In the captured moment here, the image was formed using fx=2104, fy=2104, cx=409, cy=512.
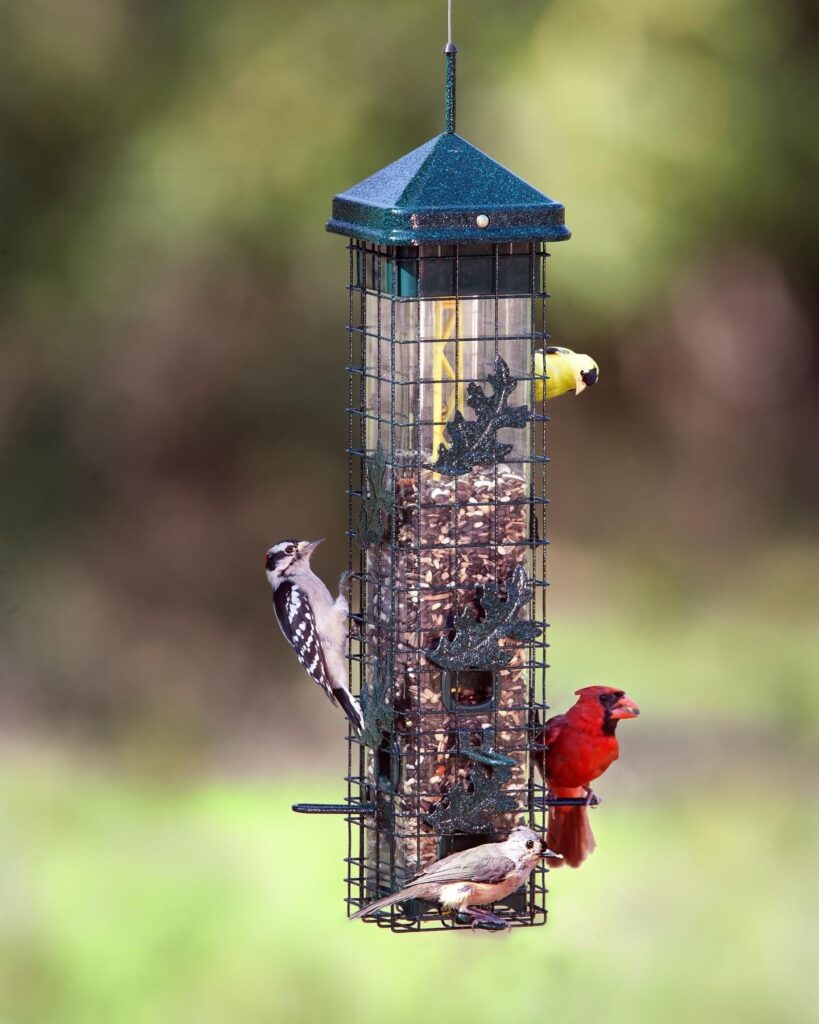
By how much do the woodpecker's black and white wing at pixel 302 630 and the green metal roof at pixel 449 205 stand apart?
4.30 ft

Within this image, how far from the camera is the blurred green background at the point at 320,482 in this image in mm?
11508

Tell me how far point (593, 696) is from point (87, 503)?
7.70 metres

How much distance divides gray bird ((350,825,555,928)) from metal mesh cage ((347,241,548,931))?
4.1 inches

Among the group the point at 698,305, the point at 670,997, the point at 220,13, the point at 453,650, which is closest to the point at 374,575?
the point at 453,650

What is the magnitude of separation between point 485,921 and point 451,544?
3.21ft

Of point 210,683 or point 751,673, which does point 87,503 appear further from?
point 751,673

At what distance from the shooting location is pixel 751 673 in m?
13.6

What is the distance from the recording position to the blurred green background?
11.5m

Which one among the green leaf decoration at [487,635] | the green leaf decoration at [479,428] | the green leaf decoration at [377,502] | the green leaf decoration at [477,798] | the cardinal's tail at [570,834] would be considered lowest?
the cardinal's tail at [570,834]

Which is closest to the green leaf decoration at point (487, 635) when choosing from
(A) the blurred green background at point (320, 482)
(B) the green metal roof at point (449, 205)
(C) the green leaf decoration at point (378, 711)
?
(C) the green leaf decoration at point (378, 711)

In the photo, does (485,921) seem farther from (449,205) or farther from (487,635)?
(449,205)

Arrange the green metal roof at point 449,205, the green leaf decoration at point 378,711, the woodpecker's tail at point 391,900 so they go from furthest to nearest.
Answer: the green leaf decoration at point 378,711 → the woodpecker's tail at point 391,900 → the green metal roof at point 449,205

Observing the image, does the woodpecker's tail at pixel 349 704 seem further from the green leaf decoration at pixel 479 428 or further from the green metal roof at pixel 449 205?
the green metal roof at pixel 449 205

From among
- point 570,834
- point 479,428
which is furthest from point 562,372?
point 570,834
